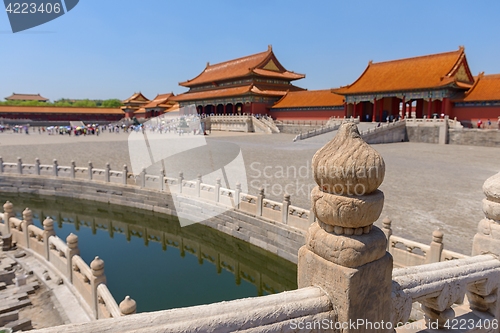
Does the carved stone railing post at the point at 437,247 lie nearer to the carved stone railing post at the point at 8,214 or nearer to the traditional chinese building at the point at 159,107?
the carved stone railing post at the point at 8,214

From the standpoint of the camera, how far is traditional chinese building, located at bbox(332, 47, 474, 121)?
82.1ft

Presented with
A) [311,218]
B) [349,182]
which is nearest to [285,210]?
[311,218]

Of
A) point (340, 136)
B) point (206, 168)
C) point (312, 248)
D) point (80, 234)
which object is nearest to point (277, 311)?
point (312, 248)

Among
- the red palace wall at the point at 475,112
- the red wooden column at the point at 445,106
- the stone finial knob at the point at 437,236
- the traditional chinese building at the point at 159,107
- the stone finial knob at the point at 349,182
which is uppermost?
the traditional chinese building at the point at 159,107

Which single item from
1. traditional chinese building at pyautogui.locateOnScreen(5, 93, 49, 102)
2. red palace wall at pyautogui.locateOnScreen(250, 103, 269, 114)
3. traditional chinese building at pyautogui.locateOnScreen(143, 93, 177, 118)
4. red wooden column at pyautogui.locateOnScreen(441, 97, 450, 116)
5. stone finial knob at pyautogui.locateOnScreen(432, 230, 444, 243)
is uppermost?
traditional chinese building at pyautogui.locateOnScreen(5, 93, 49, 102)

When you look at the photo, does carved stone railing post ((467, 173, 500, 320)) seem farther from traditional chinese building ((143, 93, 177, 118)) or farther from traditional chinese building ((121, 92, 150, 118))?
traditional chinese building ((121, 92, 150, 118))

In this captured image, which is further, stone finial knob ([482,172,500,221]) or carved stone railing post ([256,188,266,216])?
carved stone railing post ([256,188,266,216])

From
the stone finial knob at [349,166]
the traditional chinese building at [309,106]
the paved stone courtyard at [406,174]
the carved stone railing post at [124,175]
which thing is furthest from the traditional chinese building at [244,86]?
the stone finial knob at [349,166]

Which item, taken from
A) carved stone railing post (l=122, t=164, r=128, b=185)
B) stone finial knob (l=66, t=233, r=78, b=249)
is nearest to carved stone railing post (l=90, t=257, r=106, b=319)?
stone finial knob (l=66, t=233, r=78, b=249)

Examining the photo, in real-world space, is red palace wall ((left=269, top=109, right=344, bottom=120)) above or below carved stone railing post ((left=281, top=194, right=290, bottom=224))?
above

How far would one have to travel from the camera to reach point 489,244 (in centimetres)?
297

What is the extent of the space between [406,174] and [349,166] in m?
13.1

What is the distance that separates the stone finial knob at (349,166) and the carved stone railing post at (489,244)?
5.95 ft

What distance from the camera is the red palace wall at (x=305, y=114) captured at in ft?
106
